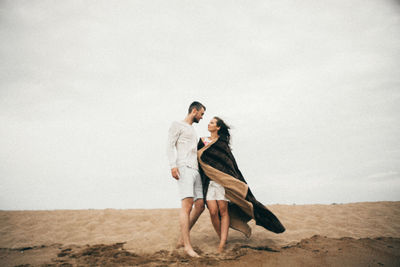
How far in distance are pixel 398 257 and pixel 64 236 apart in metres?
6.09

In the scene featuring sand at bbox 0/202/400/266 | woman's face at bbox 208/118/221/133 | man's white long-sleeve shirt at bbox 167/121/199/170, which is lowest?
sand at bbox 0/202/400/266

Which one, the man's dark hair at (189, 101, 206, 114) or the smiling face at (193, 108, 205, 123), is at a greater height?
the man's dark hair at (189, 101, 206, 114)

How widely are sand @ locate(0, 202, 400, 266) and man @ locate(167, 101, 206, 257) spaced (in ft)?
1.77

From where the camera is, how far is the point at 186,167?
3896mm

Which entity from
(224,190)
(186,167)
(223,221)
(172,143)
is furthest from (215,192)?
(172,143)

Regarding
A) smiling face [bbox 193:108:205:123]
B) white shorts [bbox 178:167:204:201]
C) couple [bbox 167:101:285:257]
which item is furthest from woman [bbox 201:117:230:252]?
smiling face [bbox 193:108:205:123]

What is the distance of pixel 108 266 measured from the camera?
354cm

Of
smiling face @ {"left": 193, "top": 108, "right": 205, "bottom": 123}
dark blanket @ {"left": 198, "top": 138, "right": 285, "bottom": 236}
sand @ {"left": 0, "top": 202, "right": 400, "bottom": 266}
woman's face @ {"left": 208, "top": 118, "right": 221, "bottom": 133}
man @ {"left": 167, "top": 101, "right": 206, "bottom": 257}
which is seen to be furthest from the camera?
woman's face @ {"left": 208, "top": 118, "right": 221, "bottom": 133}

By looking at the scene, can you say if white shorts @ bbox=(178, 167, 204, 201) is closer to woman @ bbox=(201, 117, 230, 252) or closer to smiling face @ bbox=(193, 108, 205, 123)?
woman @ bbox=(201, 117, 230, 252)

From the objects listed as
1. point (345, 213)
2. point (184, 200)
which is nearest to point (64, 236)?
point (184, 200)

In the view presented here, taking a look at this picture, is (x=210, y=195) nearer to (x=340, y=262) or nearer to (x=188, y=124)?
(x=188, y=124)

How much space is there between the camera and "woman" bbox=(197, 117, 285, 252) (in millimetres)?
4023

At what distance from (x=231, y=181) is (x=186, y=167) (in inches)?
29.9

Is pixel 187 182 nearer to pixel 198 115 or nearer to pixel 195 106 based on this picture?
pixel 198 115
